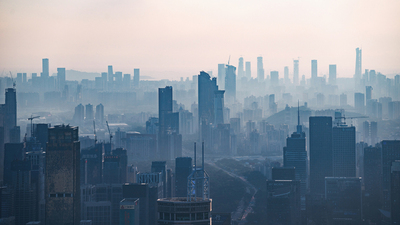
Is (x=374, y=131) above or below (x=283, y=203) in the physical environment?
above

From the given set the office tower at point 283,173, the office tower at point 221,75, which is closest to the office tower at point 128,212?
the office tower at point 283,173

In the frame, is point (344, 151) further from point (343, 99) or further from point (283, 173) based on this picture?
point (343, 99)

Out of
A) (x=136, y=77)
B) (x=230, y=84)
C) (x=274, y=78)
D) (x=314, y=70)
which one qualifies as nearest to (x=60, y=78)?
(x=136, y=77)

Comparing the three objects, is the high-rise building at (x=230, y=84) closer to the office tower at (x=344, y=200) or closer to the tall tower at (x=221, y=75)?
the tall tower at (x=221, y=75)

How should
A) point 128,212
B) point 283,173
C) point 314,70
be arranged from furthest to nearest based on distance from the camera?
1. point 314,70
2. point 283,173
3. point 128,212

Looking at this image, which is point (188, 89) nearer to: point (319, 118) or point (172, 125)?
point (172, 125)

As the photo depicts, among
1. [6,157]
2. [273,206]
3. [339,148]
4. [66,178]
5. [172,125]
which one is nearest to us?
[66,178]

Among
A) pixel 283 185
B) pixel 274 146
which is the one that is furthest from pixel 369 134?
pixel 283 185

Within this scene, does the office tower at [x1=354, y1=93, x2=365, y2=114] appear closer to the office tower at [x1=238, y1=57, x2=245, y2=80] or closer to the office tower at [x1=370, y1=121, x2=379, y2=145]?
the office tower at [x1=370, y1=121, x2=379, y2=145]
